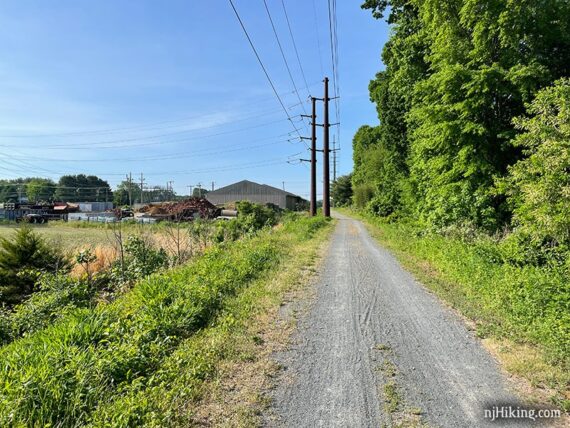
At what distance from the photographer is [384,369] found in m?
4.22

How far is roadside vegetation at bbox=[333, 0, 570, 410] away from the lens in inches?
215

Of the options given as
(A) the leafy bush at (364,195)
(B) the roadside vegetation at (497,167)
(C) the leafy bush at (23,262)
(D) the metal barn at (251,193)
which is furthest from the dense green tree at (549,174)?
(D) the metal barn at (251,193)

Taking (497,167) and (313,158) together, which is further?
(313,158)

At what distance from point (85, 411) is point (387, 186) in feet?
110

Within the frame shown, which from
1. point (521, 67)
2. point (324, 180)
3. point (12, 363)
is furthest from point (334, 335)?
point (324, 180)

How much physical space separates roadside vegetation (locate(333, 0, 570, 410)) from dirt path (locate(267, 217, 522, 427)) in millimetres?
550

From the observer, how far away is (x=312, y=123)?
36.8m

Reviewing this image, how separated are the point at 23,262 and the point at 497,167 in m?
17.0

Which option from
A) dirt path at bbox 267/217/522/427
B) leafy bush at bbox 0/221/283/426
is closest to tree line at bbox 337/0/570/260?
dirt path at bbox 267/217/522/427

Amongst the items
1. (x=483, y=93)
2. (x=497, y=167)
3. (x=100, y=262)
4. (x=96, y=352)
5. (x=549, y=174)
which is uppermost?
(x=483, y=93)

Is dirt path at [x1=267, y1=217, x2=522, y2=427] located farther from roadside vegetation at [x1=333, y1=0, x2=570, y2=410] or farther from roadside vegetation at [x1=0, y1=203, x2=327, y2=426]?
roadside vegetation at [x1=0, y1=203, x2=327, y2=426]

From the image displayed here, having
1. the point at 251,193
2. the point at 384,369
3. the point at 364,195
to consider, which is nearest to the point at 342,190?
the point at 251,193

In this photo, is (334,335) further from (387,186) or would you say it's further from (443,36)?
(387,186)

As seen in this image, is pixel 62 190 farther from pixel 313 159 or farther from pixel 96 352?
pixel 96 352
